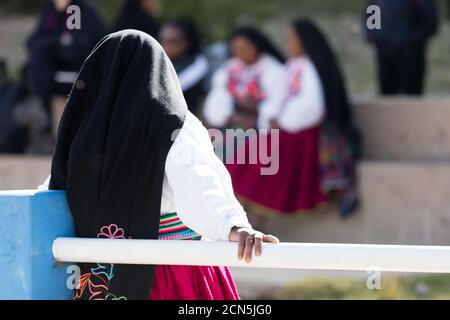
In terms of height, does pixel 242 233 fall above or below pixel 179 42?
below

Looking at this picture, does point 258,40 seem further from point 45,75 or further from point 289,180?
point 45,75

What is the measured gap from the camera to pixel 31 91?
8492 mm

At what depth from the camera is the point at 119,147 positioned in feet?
10.6

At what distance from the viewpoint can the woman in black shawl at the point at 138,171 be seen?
318 cm

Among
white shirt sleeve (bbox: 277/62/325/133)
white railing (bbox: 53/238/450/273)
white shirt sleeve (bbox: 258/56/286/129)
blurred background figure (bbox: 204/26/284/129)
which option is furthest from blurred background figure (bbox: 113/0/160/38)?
white railing (bbox: 53/238/450/273)

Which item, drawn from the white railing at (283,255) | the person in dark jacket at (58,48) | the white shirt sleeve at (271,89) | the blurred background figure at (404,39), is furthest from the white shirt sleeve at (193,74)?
the white railing at (283,255)

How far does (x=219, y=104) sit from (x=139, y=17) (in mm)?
1183

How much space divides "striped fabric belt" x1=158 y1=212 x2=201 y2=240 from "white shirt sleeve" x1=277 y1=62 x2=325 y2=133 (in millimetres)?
4197

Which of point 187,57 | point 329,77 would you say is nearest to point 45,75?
point 187,57

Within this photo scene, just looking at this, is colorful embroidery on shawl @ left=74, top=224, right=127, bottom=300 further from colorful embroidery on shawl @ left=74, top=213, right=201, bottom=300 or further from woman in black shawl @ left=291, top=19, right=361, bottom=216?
woman in black shawl @ left=291, top=19, right=361, bottom=216

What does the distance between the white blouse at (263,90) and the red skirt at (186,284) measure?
4.24 metres
